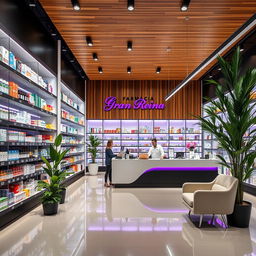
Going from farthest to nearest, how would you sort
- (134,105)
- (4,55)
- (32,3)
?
(134,105) → (32,3) → (4,55)

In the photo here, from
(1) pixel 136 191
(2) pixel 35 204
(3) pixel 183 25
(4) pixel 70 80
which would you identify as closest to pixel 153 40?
(3) pixel 183 25

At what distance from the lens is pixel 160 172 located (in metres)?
8.70

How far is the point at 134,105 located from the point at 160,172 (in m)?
4.73

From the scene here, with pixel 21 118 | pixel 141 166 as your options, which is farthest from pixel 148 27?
pixel 141 166

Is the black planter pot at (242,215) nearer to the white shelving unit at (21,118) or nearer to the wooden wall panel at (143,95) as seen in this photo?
the white shelving unit at (21,118)

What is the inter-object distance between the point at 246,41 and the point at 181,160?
4122mm

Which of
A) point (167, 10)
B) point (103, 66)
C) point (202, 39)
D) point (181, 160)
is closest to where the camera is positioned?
point (167, 10)

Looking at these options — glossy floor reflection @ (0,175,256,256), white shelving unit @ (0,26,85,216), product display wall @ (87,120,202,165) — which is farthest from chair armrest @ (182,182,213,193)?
product display wall @ (87,120,202,165)

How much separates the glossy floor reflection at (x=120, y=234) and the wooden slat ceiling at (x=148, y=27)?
14.4 ft

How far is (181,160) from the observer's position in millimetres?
8648

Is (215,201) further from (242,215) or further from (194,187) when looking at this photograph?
(194,187)

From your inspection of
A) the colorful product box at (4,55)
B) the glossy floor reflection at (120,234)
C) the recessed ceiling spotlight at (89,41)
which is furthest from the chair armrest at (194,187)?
the recessed ceiling spotlight at (89,41)

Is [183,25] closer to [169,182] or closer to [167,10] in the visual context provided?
[167,10]

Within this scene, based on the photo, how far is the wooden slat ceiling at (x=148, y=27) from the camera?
18.5 feet
